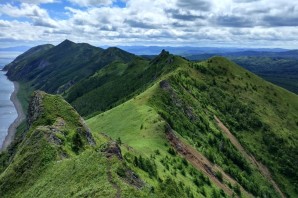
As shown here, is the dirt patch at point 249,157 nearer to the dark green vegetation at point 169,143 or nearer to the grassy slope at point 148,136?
the dark green vegetation at point 169,143

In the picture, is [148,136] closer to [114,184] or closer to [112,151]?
[112,151]

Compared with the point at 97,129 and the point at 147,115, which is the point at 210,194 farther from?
the point at 97,129

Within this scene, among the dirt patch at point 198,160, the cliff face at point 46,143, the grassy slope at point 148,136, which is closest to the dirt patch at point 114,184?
the cliff face at point 46,143

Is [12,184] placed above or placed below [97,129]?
above

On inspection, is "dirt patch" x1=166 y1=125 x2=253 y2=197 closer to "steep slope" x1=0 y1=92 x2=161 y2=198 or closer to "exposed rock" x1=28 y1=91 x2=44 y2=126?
"steep slope" x1=0 y1=92 x2=161 y2=198

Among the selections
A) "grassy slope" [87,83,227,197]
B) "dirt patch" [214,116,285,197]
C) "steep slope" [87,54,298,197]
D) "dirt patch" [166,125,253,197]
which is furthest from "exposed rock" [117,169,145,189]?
"dirt patch" [214,116,285,197]

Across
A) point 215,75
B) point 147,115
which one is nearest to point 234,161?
point 147,115

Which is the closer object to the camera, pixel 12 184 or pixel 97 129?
pixel 12 184
